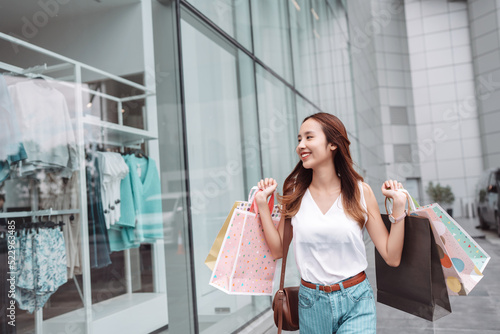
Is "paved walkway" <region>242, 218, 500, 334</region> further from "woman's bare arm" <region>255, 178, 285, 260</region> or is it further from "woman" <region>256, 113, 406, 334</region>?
"woman" <region>256, 113, 406, 334</region>

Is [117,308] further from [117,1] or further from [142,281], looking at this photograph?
[117,1]

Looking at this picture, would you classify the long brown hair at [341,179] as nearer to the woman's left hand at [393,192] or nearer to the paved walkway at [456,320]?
the woman's left hand at [393,192]

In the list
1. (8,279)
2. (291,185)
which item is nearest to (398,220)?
(291,185)

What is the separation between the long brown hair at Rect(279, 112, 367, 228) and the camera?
1896 mm

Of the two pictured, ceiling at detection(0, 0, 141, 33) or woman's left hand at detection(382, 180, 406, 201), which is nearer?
woman's left hand at detection(382, 180, 406, 201)

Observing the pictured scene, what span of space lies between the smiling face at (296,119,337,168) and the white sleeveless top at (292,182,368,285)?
0.22 m

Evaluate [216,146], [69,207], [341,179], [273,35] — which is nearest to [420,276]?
[341,179]

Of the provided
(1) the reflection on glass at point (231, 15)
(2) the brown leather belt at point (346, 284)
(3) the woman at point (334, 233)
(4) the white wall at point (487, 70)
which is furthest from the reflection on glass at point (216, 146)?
(4) the white wall at point (487, 70)

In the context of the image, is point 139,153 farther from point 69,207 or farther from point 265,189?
point 265,189

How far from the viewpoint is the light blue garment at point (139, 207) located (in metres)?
3.38

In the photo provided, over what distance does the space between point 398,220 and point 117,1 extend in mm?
2607

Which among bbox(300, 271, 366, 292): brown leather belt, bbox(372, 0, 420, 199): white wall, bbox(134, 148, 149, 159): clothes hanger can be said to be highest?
bbox(372, 0, 420, 199): white wall

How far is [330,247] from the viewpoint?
1.88 meters

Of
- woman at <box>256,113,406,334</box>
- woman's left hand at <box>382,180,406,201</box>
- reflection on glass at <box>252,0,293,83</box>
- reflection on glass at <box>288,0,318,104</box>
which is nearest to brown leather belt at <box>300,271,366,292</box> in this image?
woman at <box>256,113,406,334</box>
